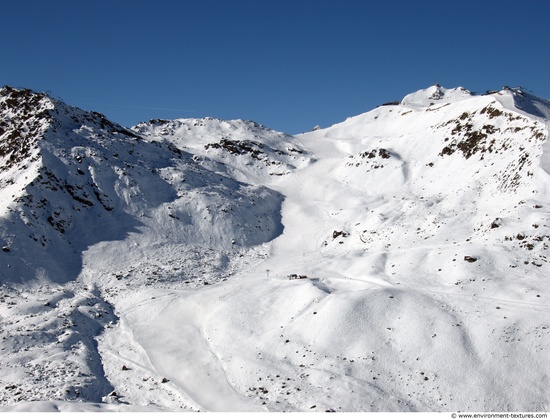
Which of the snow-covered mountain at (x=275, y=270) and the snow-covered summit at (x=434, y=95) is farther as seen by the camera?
the snow-covered summit at (x=434, y=95)

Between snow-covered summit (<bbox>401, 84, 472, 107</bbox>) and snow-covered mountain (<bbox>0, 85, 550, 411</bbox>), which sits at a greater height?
snow-covered summit (<bbox>401, 84, 472, 107</bbox>)

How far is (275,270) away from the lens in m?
34.6

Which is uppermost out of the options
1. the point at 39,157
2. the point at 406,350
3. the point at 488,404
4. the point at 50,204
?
the point at 39,157

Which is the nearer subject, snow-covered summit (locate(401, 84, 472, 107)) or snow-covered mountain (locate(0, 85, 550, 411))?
snow-covered mountain (locate(0, 85, 550, 411))

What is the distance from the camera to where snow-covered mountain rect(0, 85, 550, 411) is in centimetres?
1934

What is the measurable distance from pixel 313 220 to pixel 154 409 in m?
30.4

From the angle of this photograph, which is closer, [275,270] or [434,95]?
[275,270]

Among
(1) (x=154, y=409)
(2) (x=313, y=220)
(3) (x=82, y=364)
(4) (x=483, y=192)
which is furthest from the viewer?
(2) (x=313, y=220)

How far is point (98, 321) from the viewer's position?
2720 cm

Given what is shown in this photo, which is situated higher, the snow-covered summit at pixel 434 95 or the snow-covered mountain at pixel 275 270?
the snow-covered summit at pixel 434 95

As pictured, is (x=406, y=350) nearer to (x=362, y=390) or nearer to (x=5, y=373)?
(x=362, y=390)

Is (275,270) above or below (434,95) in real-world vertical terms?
below

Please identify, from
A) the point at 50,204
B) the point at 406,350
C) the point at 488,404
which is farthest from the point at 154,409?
the point at 50,204

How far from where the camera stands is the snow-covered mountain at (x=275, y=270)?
63.5ft
